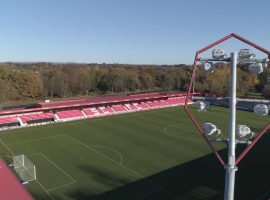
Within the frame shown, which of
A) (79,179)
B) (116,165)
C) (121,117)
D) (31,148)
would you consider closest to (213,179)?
(116,165)

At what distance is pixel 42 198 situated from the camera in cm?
2594

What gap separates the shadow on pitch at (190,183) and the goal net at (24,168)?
17.6 feet

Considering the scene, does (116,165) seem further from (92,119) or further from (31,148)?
(92,119)

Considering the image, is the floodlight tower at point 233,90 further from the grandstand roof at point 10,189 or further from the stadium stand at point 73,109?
the stadium stand at point 73,109

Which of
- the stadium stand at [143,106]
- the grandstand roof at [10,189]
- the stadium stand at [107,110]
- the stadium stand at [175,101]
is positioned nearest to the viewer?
the grandstand roof at [10,189]

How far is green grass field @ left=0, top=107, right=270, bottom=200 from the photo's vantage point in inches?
1067

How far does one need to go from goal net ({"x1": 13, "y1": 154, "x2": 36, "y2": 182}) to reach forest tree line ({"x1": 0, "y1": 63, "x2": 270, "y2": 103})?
50557 millimetres

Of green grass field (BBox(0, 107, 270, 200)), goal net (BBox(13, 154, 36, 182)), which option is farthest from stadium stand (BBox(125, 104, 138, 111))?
goal net (BBox(13, 154, 36, 182))

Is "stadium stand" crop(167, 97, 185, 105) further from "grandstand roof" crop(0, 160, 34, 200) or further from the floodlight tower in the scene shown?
the floodlight tower

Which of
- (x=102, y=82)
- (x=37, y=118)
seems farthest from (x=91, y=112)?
(x=102, y=82)

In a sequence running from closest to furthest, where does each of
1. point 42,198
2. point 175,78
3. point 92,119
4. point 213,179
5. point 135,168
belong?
1. point 42,198
2. point 213,179
3. point 135,168
4. point 92,119
5. point 175,78

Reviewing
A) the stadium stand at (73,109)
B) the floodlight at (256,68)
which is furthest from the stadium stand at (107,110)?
the floodlight at (256,68)

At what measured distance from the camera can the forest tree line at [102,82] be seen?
271 feet

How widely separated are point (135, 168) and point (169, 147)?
28.5ft
